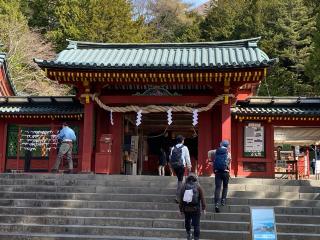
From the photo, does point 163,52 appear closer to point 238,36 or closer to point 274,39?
point 274,39

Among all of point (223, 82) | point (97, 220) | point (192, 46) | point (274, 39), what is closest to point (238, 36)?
point (274, 39)

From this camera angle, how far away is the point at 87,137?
15891 millimetres

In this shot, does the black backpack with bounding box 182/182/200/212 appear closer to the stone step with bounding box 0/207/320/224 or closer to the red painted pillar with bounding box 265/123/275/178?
the stone step with bounding box 0/207/320/224

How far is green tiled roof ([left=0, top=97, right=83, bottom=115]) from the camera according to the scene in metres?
17.8

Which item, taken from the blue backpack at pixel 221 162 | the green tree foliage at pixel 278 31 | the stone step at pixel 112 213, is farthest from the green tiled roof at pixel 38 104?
the green tree foliage at pixel 278 31

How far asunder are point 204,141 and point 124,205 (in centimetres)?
588

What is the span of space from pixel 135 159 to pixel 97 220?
7874 mm

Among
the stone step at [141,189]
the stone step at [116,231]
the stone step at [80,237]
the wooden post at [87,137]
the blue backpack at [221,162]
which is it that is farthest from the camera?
the wooden post at [87,137]

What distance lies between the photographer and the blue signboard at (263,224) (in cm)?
763

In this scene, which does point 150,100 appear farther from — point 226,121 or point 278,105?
point 278,105

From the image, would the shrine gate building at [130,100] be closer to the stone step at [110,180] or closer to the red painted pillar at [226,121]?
the red painted pillar at [226,121]

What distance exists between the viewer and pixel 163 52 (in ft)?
58.9

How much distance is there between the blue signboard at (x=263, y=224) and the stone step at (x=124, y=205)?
10.9 ft

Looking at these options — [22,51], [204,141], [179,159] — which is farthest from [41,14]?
[179,159]
